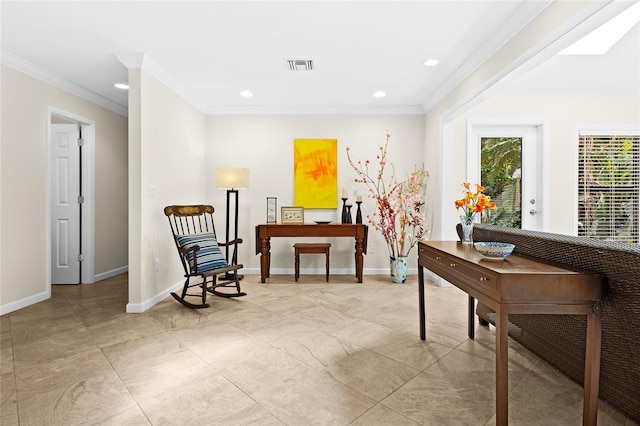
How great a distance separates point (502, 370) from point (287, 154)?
397 centimetres

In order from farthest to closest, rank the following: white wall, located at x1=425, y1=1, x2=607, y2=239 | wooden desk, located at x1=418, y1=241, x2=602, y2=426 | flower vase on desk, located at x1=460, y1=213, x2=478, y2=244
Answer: flower vase on desk, located at x1=460, y1=213, x2=478, y2=244 < white wall, located at x1=425, y1=1, x2=607, y2=239 < wooden desk, located at x1=418, y1=241, x2=602, y2=426

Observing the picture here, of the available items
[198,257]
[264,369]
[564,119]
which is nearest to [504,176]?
[564,119]

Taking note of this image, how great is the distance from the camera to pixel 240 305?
3273 mm

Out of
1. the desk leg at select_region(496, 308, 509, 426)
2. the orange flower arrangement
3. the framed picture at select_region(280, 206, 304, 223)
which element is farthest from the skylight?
the framed picture at select_region(280, 206, 304, 223)

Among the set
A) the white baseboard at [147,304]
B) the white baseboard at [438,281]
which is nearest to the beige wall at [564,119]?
the white baseboard at [438,281]

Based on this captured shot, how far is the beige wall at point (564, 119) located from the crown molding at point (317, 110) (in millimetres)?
882

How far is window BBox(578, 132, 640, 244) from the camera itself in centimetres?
416

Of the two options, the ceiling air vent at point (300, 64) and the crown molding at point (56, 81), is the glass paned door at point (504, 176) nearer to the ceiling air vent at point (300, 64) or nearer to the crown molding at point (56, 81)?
the ceiling air vent at point (300, 64)

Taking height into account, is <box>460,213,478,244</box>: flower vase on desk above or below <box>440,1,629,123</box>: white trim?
below

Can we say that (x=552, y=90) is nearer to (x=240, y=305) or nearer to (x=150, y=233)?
(x=240, y=305)

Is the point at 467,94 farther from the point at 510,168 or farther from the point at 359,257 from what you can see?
the point at 359,257

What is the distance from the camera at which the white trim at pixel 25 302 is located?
3.05m

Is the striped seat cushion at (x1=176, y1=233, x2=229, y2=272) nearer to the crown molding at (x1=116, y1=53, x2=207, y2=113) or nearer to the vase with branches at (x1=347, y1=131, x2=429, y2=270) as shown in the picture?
the crown molding at (x1=116, y1=53, x2=207, y2=113)

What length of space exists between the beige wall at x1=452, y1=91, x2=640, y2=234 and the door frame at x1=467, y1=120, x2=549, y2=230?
1.2 inches
